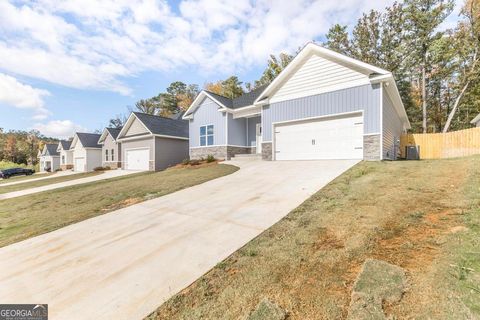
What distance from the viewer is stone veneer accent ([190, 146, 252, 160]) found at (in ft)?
55.1

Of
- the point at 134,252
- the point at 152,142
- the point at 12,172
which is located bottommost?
the point at 12,172

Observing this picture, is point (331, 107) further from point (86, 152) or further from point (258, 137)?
point (86, 152)

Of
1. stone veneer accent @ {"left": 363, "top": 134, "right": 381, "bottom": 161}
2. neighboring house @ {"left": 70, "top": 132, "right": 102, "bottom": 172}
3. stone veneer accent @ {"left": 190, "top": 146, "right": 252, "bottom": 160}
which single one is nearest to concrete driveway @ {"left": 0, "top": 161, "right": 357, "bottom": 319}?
stone veneer accent @ {"left": 363, "top": 134, "right": 381, "bottom": 161}

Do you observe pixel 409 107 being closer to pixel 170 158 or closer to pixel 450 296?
pixel 170 158

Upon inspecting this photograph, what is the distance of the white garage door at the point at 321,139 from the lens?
36.1 feet

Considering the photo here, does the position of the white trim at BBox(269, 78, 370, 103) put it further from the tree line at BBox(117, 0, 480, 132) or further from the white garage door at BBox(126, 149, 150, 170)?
the tree line at BBox(117, 0, 480, 132)

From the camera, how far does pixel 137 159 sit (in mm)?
21297

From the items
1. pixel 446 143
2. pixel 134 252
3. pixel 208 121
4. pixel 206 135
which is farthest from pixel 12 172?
pixel 446 143

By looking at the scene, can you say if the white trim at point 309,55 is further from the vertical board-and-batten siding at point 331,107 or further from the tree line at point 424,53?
the tree line at point 424,53

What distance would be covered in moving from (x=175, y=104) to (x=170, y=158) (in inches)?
1032

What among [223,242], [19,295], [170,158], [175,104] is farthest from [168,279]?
[175,104]

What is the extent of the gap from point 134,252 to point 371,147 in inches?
407

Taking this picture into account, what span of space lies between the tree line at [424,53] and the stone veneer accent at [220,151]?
667 inches

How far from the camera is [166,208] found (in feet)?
21.5
